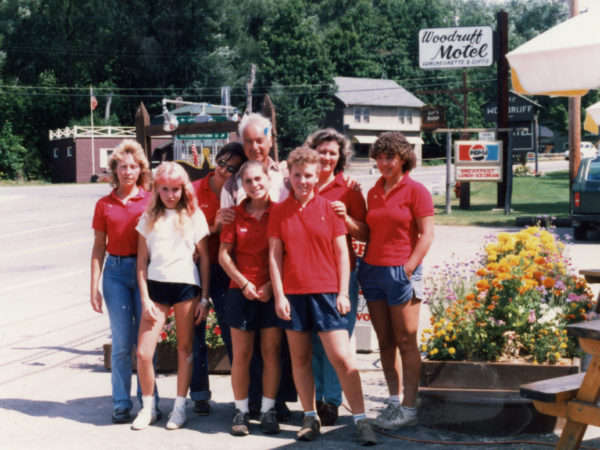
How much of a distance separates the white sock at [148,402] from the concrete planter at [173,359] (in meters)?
1.26

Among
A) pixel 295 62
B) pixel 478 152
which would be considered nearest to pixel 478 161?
pixel 478 152

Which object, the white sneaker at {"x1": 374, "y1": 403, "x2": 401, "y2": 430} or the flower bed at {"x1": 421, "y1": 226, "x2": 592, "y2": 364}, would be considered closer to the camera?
the white sneaker at {"x1": 374, "y1": 403, "x2": 401, "y2": 430}

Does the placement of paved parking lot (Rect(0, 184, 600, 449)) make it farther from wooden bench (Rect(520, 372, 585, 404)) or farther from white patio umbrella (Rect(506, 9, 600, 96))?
white patio umbrella (Rect(506, 9, 600, 96))

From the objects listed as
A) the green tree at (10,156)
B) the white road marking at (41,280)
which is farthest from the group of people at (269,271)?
the green tree at (10,156)

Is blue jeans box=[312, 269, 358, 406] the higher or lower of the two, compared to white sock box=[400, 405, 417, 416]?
higher

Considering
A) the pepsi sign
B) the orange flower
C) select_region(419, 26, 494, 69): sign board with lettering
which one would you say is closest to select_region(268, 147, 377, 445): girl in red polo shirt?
the orange flower

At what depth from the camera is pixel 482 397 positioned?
16.0ft

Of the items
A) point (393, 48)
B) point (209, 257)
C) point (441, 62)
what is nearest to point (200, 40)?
point (393, 48)

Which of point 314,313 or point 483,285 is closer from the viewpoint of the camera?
point 314,313

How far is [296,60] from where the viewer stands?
220 feet

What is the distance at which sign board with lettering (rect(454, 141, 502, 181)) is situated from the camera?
2267 centimetres

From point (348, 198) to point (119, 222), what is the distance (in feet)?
5.17

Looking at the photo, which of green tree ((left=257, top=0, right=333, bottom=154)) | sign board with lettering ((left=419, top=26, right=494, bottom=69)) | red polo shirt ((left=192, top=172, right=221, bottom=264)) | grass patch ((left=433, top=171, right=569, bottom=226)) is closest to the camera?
red polo shirt ((left=192, top=172, right=221, bottom=264))

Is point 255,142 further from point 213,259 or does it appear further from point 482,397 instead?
point 482,397
